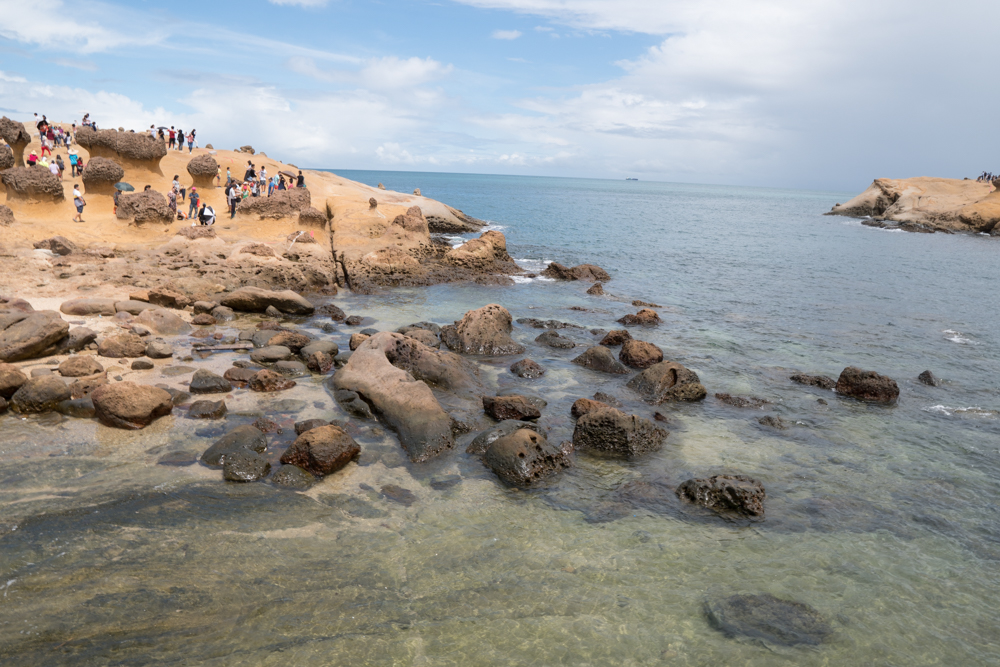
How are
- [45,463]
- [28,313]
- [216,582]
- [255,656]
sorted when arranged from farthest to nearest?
[28,313] < [45,463] < [216,582] < [255,656]

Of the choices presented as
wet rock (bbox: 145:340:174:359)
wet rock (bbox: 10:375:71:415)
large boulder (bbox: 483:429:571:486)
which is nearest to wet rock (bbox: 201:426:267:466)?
wet rock (bbox: 10:375:71:415)

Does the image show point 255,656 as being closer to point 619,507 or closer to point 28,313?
point 619,507

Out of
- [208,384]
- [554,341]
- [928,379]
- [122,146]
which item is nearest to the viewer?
[208,384]

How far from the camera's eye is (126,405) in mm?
12227

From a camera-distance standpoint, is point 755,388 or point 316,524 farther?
point 755,388

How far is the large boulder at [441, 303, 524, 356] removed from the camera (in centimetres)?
→ 1914

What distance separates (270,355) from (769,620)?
1352 centimetres

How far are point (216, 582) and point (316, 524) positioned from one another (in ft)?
5.90

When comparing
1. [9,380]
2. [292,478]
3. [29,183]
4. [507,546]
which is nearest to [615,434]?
[507,546]

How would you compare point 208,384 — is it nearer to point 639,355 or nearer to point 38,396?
point 38,396

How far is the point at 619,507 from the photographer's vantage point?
35.3ft

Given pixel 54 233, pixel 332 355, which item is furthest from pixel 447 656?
pixel 54 233

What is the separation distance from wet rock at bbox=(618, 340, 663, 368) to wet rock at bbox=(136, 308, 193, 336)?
548 inches

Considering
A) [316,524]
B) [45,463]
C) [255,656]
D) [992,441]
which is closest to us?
[255,656]
